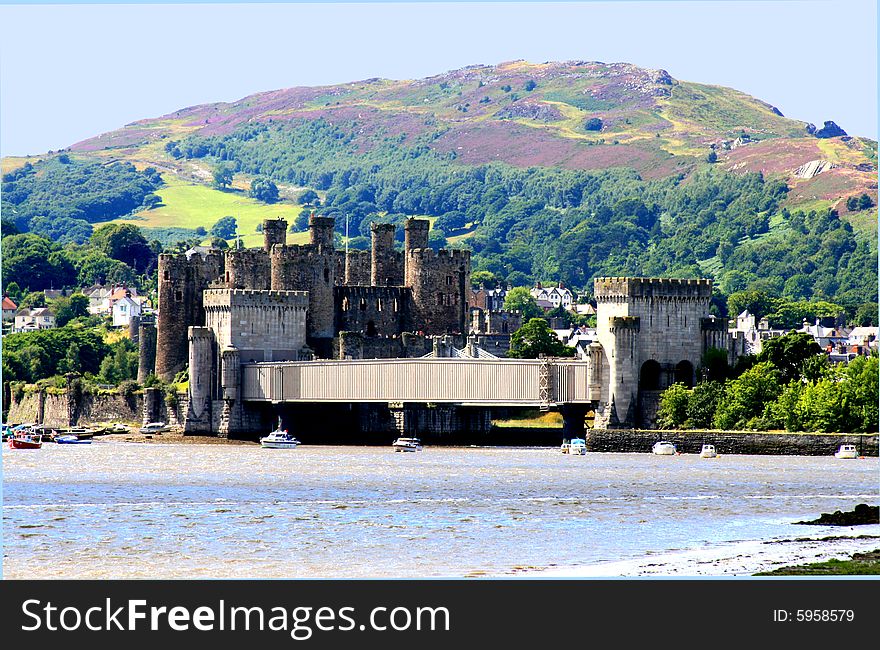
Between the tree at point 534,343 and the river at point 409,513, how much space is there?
92.4ft

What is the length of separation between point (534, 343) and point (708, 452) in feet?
106

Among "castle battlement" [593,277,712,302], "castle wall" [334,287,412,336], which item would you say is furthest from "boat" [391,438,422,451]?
"castle wall" [334,287,412,336]

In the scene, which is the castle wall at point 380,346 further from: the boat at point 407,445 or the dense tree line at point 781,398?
the dense tree line at point 781,398

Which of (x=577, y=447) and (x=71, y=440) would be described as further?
(x=71, y=440)

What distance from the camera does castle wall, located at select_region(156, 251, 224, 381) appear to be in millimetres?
113188

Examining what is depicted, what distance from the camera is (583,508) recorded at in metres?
59.6

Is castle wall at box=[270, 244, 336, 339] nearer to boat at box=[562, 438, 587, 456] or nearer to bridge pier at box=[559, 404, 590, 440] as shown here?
bridge pier at box=[559, 404, 590, 440]

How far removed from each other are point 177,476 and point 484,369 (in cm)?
2715

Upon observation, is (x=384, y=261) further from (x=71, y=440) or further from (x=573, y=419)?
(x=573, y=419)

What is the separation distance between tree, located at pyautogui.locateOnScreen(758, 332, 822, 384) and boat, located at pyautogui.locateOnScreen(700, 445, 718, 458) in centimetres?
1008

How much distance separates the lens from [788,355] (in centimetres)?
10031
